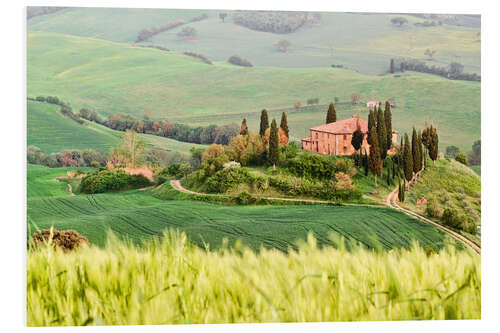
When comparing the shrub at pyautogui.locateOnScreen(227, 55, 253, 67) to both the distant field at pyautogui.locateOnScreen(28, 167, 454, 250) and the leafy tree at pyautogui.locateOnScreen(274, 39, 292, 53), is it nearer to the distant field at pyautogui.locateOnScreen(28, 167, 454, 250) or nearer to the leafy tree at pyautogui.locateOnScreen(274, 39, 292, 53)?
the leafy tree at pyautogui.locateOnScreen(274, 39, 292, 53)

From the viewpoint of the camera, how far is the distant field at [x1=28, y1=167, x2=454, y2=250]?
309 inches

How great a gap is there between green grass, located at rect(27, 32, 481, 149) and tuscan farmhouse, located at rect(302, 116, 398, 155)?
11cm

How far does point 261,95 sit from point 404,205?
2.30m

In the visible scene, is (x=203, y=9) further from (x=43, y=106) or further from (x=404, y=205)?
(x=404, y=205)

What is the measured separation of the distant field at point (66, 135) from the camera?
317 inches

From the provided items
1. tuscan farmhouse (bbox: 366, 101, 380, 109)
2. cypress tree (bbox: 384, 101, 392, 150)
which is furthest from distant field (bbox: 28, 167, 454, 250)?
tuscan farmhouse (bbox: 366, 101, 380, 109)

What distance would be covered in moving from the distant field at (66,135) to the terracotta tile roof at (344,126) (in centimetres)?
171

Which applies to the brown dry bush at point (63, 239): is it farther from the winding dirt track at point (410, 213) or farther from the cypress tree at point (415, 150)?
the cypress tree at point (415, 150)

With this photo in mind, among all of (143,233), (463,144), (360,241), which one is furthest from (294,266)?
(463,144)

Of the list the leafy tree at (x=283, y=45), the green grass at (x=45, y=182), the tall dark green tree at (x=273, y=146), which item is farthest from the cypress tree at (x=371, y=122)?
the green grass at (x=45, y=182)

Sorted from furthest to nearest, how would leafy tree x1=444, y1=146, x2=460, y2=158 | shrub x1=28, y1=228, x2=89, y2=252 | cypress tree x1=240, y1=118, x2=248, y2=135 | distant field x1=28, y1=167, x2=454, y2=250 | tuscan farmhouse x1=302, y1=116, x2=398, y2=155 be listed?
leafy tree x1=444, y1=146, x2=460, y2=158
tuscan farmhouse x1=302, y1=116, x2=398, y2=155
cypress tree x1=240, y1=118, x2=248, y2=135
distant field x1=28, y1=167, x2=454, y2=250
shrub x1=28, y1=228, x2=89, y2=252

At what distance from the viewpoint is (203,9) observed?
330 inches

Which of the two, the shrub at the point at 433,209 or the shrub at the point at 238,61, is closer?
the shrub at the point at 433,209

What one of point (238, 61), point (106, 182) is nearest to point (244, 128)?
point (238, 61)
